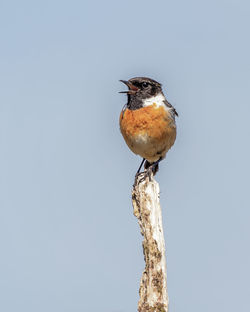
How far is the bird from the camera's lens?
1141 centimetres

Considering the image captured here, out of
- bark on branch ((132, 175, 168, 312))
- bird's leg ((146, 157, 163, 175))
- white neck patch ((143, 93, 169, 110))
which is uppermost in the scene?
white neck patch ((143, 93, 169, 110))

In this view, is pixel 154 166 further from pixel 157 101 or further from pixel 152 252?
pixel 152 252

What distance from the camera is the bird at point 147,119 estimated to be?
11414mm

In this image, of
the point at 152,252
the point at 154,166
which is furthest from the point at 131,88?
the point at 152,252

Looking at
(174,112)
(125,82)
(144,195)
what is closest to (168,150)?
(174,112)

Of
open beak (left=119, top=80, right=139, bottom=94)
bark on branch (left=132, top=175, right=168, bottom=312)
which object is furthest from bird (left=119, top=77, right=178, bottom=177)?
bark on branch (left=132, top=175, right=168, bottom=312)

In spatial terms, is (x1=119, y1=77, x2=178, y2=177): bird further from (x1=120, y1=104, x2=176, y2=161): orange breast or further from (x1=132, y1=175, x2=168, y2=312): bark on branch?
(x1=132, y1=175, x2=168, y2=312): bark on branch

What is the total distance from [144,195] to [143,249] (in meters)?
0.89

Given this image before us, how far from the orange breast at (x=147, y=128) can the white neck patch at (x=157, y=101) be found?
0.08m

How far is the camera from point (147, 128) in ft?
37.4

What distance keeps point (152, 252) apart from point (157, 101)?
11.7ft

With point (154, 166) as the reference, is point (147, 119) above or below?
above

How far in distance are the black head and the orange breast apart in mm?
164

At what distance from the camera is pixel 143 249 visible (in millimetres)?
9375
